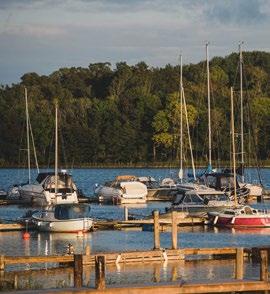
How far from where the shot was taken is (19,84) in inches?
7554

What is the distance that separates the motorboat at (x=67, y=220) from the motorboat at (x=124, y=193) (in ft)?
87.0

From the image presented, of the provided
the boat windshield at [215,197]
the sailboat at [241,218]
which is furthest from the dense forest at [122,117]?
the sailboat at [241,218]

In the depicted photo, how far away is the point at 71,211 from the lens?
54.3m

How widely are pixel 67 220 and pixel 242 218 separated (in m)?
9.80

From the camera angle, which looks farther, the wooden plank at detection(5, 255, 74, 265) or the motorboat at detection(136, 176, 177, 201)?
the motorboat at detection(136, 176, 177, 201)

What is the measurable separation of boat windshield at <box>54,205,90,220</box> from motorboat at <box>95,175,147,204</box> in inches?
1056

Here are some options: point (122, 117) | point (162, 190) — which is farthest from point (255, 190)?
point (122, 117)

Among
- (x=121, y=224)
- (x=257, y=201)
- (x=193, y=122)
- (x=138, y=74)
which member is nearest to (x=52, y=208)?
(x=121, y=224)

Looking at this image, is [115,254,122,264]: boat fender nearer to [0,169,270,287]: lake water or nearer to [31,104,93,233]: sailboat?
[0,169,270,287]: lake water

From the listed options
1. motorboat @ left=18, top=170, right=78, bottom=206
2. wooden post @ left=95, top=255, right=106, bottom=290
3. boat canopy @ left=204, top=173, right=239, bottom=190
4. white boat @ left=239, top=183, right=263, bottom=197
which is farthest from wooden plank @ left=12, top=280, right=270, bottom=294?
white boat @ left=239, top=183, right=263, bottom=197

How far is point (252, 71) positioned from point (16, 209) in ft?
353

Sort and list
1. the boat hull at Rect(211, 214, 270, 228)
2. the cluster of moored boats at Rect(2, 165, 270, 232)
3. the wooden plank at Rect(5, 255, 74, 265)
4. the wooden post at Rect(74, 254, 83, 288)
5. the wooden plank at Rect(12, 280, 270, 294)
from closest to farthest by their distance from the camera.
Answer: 1. the wooden plank at Rect(12, 280, 270, 294)
2. the wooden post at Rect(74, 254, 83, 288)
3. the wooden plank at Rect(5, 255, 74, 265)
4. the cluster of moored boats at Rect(2, 165, 270, 232)
5. the boat hull at Rect(211, 214, 270, 228)

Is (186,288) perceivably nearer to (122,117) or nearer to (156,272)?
(156,272)

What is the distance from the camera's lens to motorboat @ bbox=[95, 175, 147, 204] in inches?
3223
